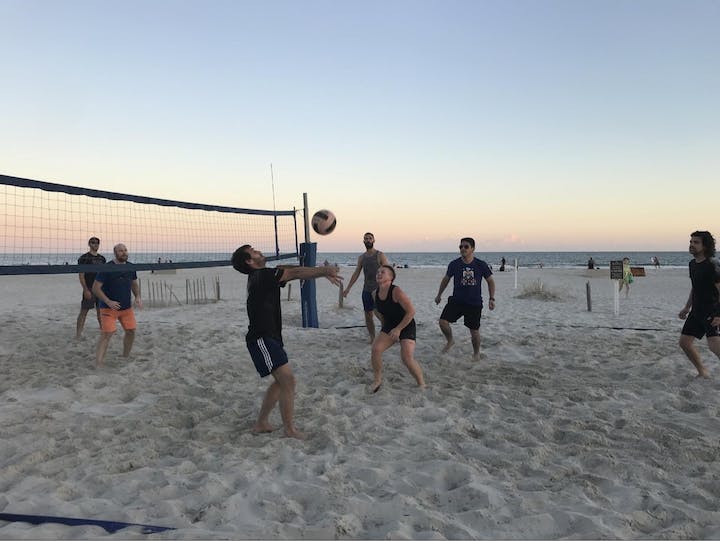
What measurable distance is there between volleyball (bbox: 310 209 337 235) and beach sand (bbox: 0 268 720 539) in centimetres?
224

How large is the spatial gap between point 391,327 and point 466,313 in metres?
1.65

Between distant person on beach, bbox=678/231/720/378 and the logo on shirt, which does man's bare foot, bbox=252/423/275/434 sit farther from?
distant person on beach, bbox=678/231/720/378

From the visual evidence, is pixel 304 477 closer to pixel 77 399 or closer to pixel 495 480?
pixel 495 480

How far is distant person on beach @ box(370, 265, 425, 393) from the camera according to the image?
16.1ft

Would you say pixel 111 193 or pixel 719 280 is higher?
pixel 111 193

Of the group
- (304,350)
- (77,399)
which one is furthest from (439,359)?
(77,399)

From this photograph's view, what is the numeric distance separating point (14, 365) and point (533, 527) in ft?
19.5

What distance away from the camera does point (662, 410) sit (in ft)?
14.1

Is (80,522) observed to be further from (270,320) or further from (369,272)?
(369,272)

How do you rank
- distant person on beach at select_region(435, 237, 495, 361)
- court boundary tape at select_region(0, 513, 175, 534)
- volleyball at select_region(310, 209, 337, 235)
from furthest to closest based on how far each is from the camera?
volleyball at select_region(310, 209, 337, 235) < distant person on beach at select_region(435, 237, 495, 361) < court boundary tape at select_region(0, 513, 175, 534)

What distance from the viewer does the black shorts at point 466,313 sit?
6.36m

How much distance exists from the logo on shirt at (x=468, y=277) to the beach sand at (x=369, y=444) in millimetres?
952

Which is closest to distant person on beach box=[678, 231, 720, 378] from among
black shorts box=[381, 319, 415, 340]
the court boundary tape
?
black shorts box=[381, 319, 415, 340]

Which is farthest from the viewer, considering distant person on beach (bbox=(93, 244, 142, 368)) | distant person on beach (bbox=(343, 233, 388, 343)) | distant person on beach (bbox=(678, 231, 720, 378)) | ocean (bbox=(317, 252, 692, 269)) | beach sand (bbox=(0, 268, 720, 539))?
ocean (bbox=(317, 252, 692, 269))
